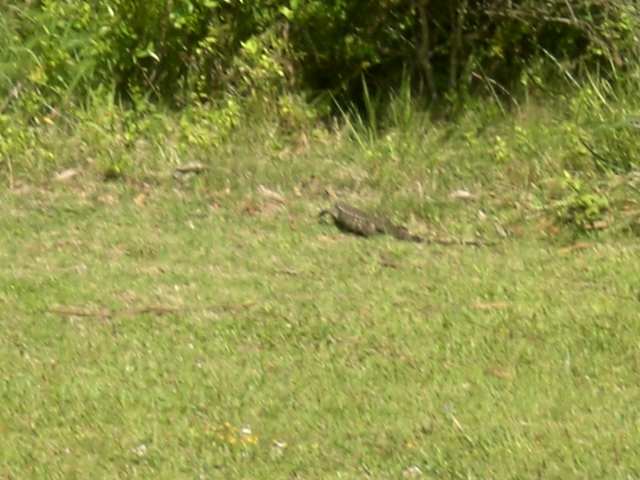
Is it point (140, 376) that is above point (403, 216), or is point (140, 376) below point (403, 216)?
above

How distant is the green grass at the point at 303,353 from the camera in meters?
3.95

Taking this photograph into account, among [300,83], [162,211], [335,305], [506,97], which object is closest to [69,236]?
[162,211]

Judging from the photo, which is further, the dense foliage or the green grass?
A: the dense foliage

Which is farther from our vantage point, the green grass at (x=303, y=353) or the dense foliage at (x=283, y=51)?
the dense foliage at (x=283, y=51)

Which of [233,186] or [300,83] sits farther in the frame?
[300,83]

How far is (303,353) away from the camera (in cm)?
475

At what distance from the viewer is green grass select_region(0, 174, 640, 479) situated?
3945 mm

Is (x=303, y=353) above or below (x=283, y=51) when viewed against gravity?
below

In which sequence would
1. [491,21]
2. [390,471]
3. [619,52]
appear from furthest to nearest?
[491,21] → [619,52] → [390,471]

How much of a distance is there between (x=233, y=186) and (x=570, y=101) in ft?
8.02

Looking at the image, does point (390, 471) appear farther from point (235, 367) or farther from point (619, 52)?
point (619, 52)

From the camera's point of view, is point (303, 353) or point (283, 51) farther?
point (283, 51)

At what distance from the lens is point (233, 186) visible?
7.12 meters

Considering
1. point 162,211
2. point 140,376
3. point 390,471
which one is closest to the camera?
point 390,471
